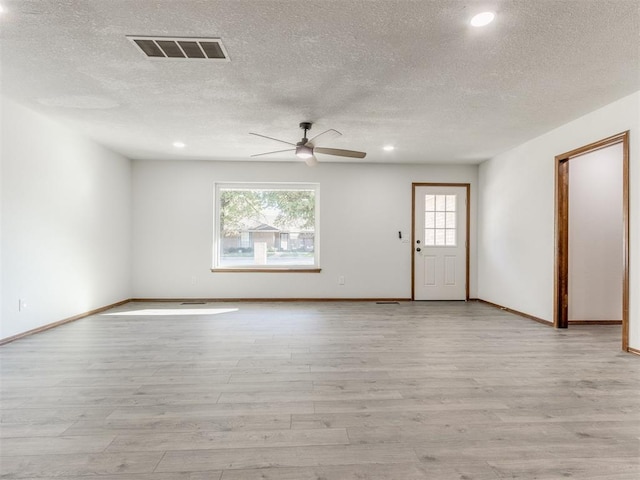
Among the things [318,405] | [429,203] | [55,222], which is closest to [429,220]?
[429,203]

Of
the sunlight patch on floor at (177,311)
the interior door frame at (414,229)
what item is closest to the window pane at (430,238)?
the interior door frame at (414,229)

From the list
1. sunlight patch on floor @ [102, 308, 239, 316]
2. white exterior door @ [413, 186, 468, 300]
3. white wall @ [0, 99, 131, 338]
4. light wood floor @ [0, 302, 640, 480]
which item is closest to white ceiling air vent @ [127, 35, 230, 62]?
white wall @ [0, 99, 131, 338]

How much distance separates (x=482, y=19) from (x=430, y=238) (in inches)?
169

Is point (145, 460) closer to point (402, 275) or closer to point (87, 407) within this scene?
point (87, 407)

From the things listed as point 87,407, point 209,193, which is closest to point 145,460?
point 87,407

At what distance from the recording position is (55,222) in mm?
3973

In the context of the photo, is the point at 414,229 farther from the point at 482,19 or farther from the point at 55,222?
the point at 55,222

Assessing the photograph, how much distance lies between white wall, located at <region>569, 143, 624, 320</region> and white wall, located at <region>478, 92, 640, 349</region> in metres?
0.30

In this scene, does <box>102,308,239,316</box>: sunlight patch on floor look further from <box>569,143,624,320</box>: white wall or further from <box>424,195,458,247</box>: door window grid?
<box>569,143,624,320</box>: white wall

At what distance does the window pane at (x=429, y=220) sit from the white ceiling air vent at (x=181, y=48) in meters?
4.45

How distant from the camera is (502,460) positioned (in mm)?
1566

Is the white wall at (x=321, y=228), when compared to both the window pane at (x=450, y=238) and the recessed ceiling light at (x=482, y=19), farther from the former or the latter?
the recessed ceiling light at (x=482, y=19)

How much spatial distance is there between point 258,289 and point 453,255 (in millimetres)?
3520

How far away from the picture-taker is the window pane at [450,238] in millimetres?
5965
